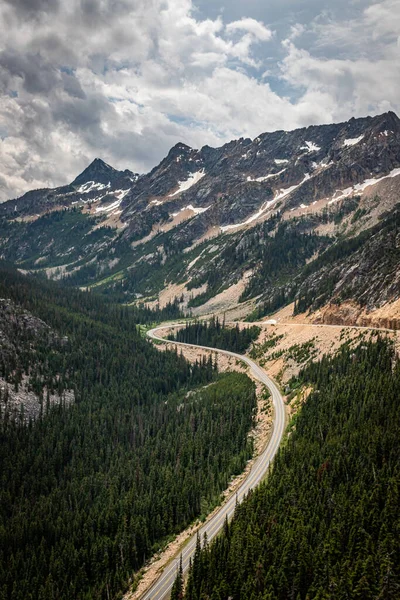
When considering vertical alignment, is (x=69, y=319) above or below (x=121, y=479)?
above

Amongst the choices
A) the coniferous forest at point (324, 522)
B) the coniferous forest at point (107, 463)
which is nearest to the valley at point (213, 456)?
the coniferous forest at point (324, 522)

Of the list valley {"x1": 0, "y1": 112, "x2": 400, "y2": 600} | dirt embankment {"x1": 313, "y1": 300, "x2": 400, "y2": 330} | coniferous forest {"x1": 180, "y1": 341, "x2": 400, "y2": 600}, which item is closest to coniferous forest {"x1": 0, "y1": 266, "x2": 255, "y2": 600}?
valley {"x1": 0, "y1": 112, "x2": 400, "y2": 600}

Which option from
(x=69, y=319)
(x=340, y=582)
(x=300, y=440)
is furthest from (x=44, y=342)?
(x=340, y=582)

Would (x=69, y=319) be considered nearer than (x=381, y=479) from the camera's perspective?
No

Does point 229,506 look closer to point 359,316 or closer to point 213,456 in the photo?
point 213,456

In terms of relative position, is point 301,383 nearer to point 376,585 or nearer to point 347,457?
point 347,457

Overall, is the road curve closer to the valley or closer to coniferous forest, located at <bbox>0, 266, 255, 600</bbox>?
the valley

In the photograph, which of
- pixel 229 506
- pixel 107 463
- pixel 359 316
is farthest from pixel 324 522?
pixel 359 316
